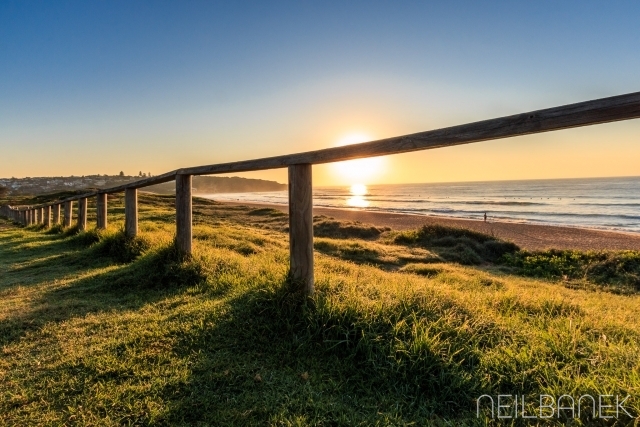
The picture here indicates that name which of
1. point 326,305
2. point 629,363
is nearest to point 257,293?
point 326,305

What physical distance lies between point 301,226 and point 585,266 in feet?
33.0

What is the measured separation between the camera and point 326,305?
2.97 m

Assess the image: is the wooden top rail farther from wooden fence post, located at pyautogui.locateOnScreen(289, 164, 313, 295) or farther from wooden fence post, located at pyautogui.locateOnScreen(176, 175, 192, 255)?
wooden fence post, located at pyautogui.locateOnScreen(176, 175, 192, 255)

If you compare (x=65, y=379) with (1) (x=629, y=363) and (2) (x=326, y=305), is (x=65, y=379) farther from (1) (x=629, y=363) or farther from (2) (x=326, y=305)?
(1) (x=629, y=363)

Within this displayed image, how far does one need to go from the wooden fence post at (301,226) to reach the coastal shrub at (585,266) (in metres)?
8.61

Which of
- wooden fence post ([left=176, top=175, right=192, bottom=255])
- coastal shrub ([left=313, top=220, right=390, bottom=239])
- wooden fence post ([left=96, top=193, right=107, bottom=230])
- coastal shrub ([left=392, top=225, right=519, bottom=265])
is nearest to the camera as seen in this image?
wooden fence post ([left=176, top=175, right=192, bottom=255])

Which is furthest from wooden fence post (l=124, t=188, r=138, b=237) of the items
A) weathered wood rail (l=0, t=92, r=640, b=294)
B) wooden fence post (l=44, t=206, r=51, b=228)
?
wooden fence post (l=44, t=206, r=51, b=228)

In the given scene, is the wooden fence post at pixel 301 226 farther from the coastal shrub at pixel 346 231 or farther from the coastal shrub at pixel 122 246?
the coastal shrub at pixel 346 231

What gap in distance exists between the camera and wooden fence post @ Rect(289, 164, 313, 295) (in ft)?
10.8

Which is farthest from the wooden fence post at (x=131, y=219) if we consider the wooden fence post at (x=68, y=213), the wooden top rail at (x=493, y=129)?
the wooden fence post at (x=68, y=213)

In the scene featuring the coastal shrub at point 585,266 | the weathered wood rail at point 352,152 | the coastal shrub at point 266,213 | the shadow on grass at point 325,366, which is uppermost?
the weathered wood rail at point 352,152

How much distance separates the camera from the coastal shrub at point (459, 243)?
1220 centimetres

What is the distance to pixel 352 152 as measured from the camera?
9.78 ft

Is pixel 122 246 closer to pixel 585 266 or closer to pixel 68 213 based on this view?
pixel 68 213
